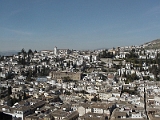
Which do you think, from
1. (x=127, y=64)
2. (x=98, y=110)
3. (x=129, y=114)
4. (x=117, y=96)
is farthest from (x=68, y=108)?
(x=127, y=64)

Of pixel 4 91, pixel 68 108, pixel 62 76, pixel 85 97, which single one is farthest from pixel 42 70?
pixel 68 108

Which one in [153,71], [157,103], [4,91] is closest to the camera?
[157,103]

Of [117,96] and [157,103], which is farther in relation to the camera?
[117,96]

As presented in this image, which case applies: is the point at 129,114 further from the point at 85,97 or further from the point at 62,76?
the point at 62,76

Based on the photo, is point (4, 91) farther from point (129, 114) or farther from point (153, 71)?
point (153, 71)

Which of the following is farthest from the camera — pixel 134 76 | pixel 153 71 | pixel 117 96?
pixel 153 71

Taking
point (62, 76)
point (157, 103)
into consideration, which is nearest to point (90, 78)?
point (62, 76)

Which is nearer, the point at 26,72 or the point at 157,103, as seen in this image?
the point at 157,103

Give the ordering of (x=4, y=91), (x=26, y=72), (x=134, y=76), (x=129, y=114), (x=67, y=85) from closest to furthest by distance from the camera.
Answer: (x=129, y=114)
(x=4, y=91)
(x=67, y=85)
(x=134, y=76)
(x=26, y=72)

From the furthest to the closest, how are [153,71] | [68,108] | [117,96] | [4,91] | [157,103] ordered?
1. [153,71]
2. [4,91]
3. [117,96]
4. [157,103]
5. [68,108]
